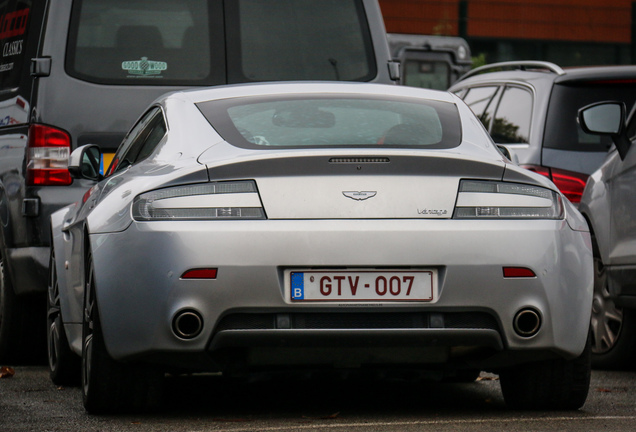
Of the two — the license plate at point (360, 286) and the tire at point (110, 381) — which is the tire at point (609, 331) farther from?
the tire at point (110, 381)

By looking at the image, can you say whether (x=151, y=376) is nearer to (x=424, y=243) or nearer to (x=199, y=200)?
(x=199, y=200)

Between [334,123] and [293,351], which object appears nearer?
[293,351]

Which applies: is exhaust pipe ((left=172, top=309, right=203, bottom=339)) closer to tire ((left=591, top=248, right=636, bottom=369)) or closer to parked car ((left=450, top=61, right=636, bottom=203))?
tire ((left=591, top=248, right=636, bottom=369))

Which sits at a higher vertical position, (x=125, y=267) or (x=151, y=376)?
(x=125, y=267)

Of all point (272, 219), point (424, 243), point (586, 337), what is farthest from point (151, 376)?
point (586, 337)

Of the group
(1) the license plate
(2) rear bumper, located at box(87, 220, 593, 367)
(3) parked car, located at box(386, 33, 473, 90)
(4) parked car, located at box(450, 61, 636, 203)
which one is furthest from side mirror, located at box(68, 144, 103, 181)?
(3) parked car, located at box(386, 33, 473, 90)

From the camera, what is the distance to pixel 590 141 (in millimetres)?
9328

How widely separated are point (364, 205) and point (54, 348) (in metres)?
2.50

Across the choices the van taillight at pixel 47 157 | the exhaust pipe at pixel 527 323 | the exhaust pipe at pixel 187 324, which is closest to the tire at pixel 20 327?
the van taillight at pixel 47 157

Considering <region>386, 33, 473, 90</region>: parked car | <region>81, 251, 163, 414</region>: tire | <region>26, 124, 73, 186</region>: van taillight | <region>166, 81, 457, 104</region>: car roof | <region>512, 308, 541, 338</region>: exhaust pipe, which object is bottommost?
<region>386, 33, 473, 90</region>: parked car

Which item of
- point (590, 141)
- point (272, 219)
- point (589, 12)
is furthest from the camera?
point (589, 12)

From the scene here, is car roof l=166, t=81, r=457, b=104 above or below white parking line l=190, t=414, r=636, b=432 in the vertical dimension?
above

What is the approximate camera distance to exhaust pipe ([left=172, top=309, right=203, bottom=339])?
5434 mm

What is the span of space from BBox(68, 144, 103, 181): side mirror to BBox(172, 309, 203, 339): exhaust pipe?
74.5 inches
